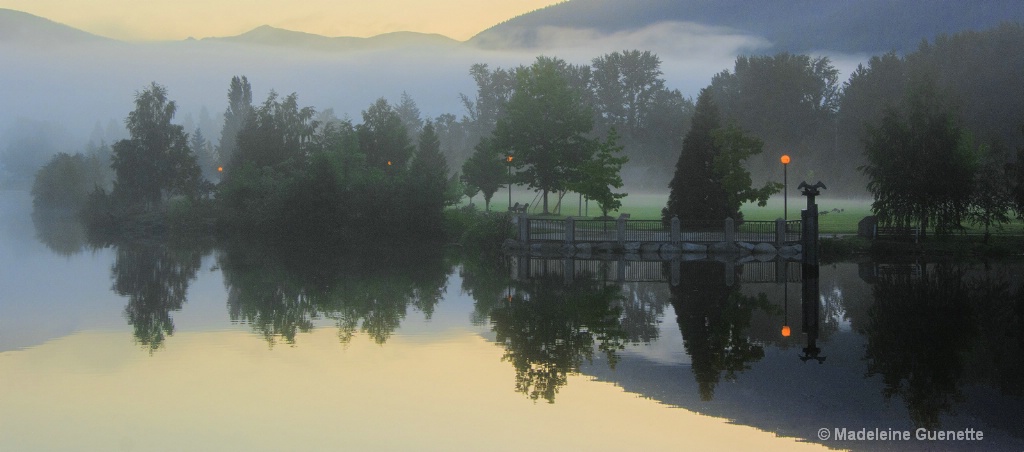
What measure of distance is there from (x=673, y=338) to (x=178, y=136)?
9017 centimetres

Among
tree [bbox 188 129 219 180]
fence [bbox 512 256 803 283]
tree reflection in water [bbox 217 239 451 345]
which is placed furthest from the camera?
tree [bbox 188 129 219 180]

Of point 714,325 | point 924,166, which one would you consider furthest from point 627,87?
point 714,325

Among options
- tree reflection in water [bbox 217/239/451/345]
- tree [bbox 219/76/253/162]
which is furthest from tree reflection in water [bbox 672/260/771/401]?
tree [bbox 219/76/253/162]

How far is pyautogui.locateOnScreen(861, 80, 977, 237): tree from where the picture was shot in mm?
49125

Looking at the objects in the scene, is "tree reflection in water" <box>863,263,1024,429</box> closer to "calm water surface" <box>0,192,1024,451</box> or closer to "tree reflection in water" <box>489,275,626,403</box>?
"calm water surface" <box>0,192,1024,451</box>

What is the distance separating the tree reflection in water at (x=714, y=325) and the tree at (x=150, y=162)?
2873 inches

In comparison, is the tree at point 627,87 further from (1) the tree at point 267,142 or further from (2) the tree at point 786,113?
(1) the tree at point 267,142

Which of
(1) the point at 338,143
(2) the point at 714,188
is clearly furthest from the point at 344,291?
(1) the point at 338,143

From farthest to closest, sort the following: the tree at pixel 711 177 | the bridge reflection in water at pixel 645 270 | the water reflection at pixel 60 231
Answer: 1. the water reflection at pixel 60 231
2. the tree at pixel 711 177
3. the bridge reflection in water at pixel 645 270

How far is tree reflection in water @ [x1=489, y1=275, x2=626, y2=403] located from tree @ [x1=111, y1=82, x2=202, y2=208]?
7261cm

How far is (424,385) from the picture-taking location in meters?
17.7

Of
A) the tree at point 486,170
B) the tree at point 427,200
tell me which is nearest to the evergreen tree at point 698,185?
the tree at point 427,200

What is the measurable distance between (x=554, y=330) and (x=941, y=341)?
843 cm

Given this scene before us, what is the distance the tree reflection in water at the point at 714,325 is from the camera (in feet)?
61.4
